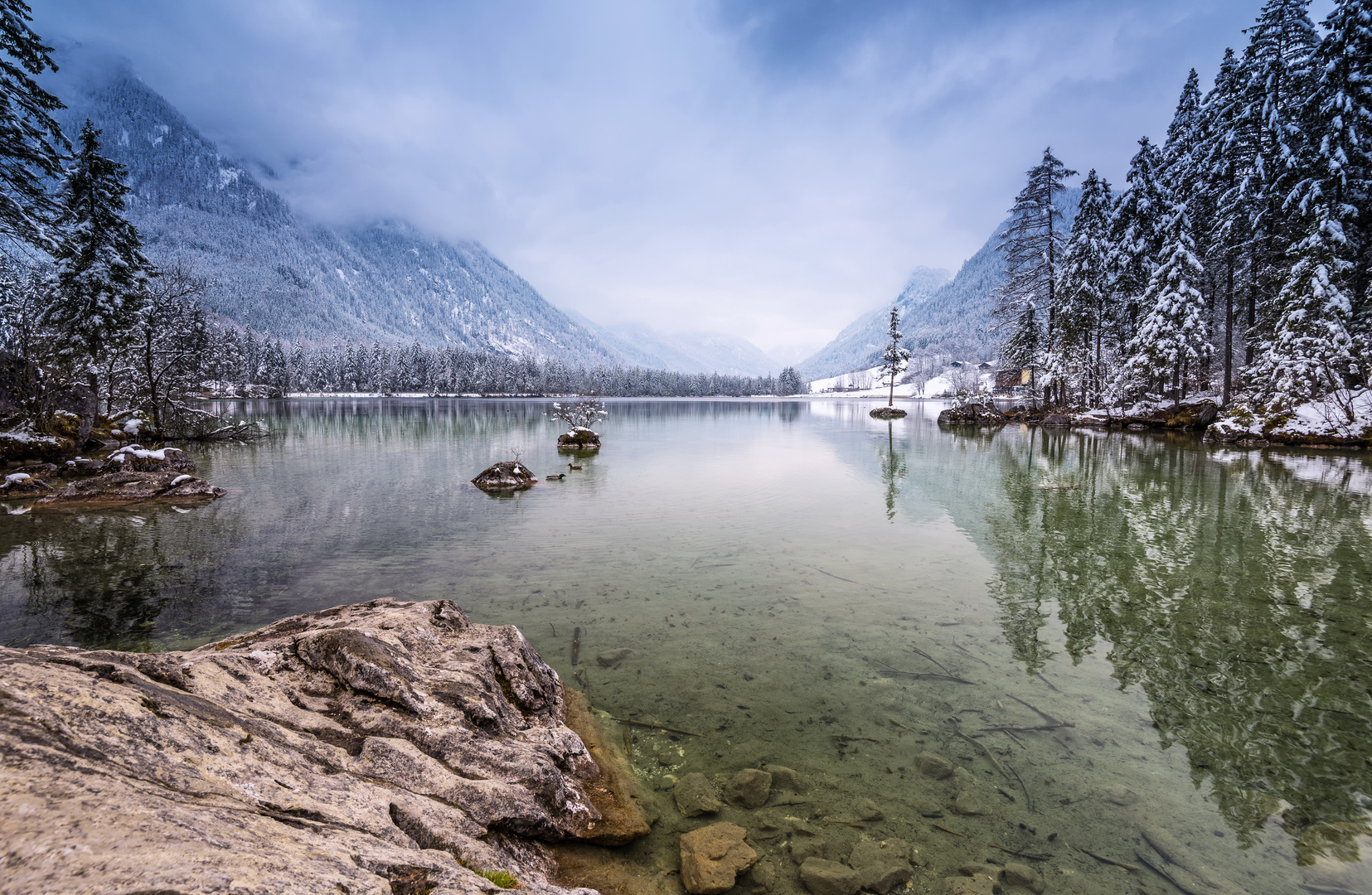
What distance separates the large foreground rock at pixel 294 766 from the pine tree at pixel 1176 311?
41742mm

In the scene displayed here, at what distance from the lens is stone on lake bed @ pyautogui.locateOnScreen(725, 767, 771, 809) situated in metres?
4.20

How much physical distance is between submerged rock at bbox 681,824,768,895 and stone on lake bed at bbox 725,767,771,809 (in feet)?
0.86

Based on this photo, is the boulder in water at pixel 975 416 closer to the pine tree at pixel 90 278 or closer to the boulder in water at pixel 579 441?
the boulder in water at pixel 579 441

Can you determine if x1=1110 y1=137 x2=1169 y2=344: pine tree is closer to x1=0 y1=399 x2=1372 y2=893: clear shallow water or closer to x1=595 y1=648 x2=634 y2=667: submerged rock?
x1=0 y1=399 x2=1372 y2=893: clear shallow water

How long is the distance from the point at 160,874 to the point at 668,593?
22.6 feet

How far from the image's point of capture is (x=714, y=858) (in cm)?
368

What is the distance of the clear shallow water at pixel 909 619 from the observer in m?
4.08

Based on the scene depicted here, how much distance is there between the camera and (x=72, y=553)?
31.9 feet

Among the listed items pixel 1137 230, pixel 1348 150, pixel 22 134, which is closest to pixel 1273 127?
pixel 1348 150

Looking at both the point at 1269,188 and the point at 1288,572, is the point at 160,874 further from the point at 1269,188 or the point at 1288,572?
the point at 1269,188

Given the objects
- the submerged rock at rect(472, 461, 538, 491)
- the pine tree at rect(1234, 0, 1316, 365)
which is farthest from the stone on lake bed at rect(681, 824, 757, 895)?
the pine tree at rect(1234, 0, 1316, 365)

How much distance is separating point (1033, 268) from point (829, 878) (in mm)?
53451

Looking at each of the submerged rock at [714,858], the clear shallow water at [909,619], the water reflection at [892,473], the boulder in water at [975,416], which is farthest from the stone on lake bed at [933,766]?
the boulder in water at [975,416]

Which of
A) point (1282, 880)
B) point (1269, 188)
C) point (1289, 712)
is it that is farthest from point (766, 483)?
point (1269, 188)
